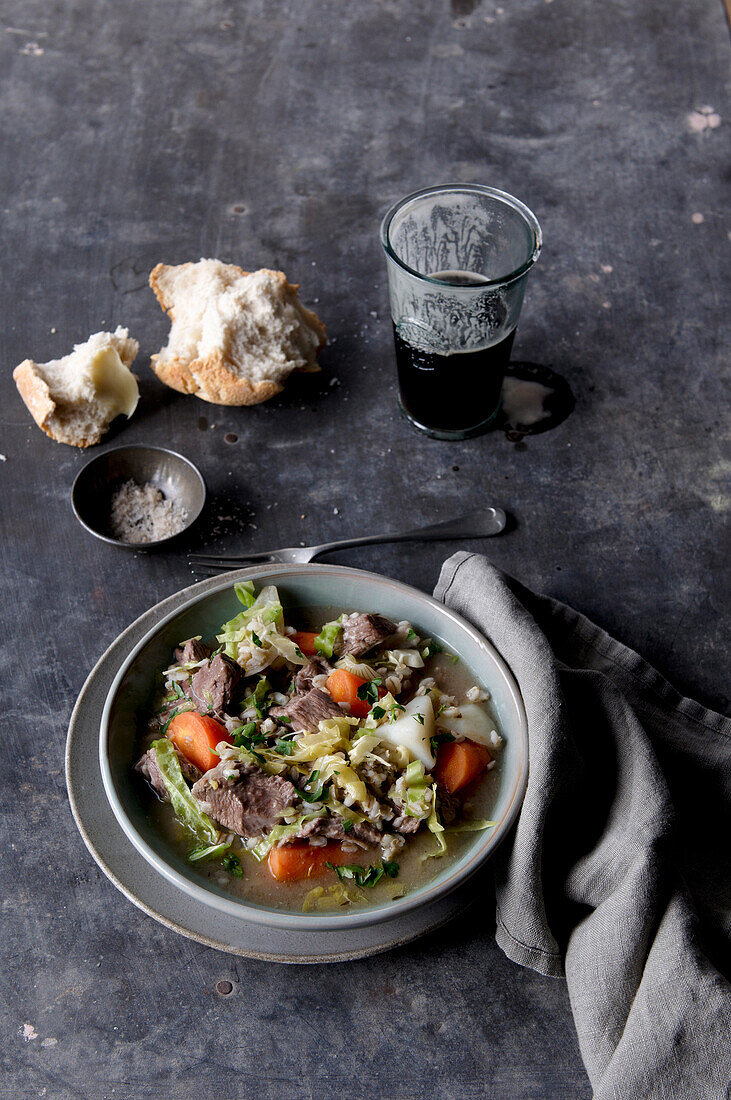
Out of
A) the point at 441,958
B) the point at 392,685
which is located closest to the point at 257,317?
the point at 392,685

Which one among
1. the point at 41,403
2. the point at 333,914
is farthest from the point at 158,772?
the point at 41,403

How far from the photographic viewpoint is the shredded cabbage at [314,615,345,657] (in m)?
1.79

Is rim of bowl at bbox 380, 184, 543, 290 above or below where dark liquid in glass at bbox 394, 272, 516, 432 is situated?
above

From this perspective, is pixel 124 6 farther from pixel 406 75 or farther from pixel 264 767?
pixel 264 767

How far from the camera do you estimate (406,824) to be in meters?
1.56

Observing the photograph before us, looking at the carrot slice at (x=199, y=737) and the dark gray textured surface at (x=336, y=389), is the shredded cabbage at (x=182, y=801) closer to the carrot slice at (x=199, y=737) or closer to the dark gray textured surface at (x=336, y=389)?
the carrot slice at (x=199, y=737)

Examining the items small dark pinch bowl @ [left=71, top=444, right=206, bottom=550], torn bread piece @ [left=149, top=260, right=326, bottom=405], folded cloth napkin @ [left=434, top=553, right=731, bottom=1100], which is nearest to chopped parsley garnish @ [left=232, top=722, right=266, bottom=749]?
folded cloth napkin @ [left=434, top=553, right=731, bottom=1100]

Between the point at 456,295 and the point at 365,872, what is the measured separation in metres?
1.19

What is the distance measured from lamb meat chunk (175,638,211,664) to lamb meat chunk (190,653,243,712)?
53 mm

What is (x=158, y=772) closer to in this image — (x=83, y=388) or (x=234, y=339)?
(x=83, y=388)

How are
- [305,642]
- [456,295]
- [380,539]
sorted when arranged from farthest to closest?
[380,539], [456,295], [305,642]

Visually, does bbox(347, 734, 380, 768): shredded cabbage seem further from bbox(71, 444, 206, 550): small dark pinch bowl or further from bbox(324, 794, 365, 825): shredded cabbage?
bbox(71, 444, 206, 550): small dark pinch bowl

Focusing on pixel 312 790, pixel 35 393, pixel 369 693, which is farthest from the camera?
pixel 35 393

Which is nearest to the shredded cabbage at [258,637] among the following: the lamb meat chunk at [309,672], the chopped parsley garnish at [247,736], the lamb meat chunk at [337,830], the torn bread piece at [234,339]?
the lamb meat chunk at [309,672]
